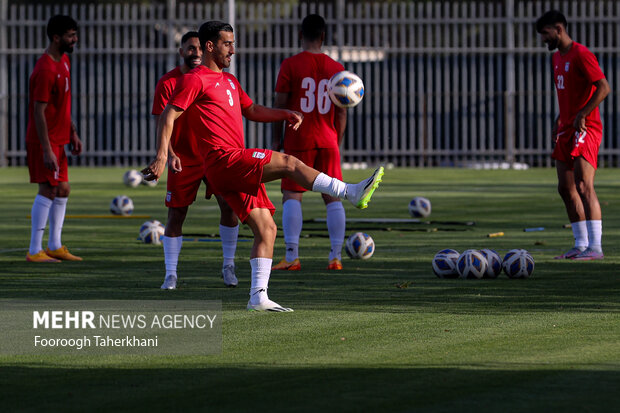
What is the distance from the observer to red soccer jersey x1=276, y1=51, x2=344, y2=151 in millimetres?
11867

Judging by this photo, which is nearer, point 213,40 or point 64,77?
point 213,40

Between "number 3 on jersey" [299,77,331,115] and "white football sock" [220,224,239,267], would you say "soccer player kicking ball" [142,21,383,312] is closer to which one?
"white football sock" [220,224,239,267]

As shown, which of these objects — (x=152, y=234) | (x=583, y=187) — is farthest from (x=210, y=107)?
(x=152, y=234)

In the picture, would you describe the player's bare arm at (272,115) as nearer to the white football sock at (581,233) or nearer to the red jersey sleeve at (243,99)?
the red jersey sleeve at (243,99)

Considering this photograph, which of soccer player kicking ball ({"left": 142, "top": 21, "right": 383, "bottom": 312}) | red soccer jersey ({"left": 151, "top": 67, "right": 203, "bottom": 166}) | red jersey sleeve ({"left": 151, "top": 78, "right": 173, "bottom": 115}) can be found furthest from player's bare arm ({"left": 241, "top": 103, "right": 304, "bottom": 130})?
red jersey sleeve ({"left": 151, "top": 78, "right": 173, "bottom": 115})

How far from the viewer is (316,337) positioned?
24.6ft

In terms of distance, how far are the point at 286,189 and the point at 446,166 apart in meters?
25.8

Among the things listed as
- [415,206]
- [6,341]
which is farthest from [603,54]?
[6,341]

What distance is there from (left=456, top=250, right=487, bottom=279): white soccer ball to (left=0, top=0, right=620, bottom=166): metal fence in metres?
25.8

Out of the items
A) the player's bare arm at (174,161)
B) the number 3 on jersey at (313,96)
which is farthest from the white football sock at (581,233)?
the player's bare arm at (174,161)

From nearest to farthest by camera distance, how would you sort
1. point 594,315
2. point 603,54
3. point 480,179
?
point 594,315 → point 480,179 → point 603,54
